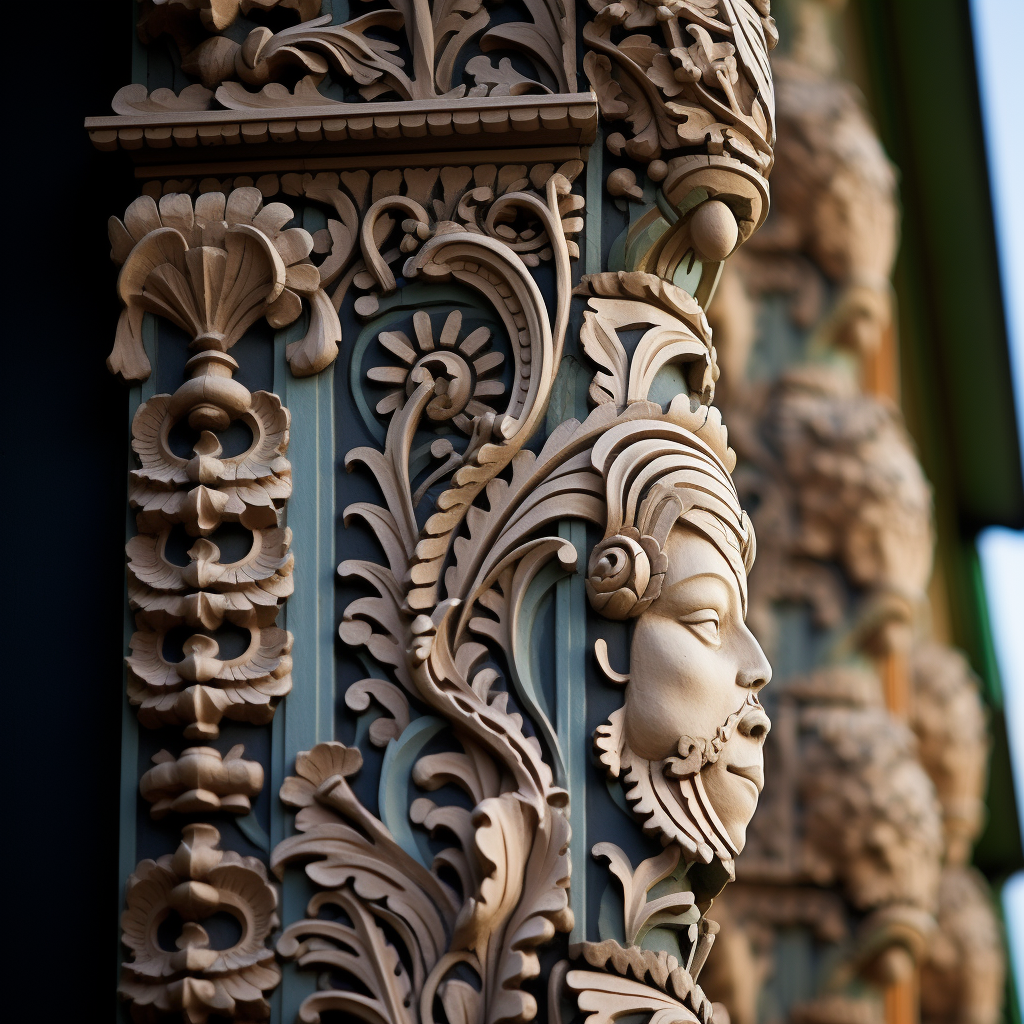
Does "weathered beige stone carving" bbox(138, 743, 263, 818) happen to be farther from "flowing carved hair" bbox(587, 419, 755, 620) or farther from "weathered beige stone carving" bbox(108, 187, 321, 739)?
"flowing carved hair" bbox(587, 419, 755, 620)

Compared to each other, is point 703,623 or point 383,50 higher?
point 383,50

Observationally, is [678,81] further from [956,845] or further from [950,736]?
[956,845]

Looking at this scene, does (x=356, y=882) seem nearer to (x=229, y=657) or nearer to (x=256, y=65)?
(x=229, y=657)

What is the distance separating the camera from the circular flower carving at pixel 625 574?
6.97 feet

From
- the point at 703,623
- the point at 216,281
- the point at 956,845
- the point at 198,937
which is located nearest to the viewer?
the point at 198,937

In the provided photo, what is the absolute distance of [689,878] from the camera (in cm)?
212

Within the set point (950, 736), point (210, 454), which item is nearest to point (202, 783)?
point (210, 454)

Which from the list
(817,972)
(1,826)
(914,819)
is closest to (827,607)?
(914,819)

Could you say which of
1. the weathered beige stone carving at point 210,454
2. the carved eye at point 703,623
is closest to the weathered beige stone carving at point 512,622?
the carved eye at point 703,623

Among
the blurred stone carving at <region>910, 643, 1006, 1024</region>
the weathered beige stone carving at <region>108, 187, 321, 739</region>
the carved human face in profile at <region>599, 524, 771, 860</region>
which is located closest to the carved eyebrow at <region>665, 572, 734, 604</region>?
the carved human face in profile at <region>599, 524, 771, 860</region>

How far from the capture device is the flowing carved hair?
213cm

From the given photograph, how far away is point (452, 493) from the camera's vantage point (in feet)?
7.11

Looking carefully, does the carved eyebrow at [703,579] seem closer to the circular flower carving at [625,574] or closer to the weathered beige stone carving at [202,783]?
the circular flower carving at [625,574]

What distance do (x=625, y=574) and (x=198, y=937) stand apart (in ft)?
2.22
